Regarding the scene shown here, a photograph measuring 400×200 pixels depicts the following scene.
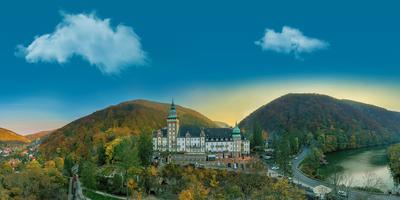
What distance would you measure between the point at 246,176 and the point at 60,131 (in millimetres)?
65311

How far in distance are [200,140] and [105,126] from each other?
39.3 m

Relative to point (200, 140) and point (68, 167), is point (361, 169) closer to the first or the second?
point (200, 140)

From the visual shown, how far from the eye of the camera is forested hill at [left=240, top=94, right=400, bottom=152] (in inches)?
3450

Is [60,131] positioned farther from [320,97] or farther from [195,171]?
[320,97]

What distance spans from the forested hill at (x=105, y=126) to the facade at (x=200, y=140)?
15585 millimetres

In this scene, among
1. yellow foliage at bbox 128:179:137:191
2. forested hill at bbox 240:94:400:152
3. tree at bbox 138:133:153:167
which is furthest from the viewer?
forested hill at bbox 240:94:400:152

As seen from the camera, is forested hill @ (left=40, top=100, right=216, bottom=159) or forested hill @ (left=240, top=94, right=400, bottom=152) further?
forested hill @ (left=240, top=94, right=400, bottom=152)

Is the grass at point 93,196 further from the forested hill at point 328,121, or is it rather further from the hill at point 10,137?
the hill at point 10,137

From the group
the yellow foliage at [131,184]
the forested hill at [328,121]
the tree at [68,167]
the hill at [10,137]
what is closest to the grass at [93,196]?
the yellow foliage at [131,184]

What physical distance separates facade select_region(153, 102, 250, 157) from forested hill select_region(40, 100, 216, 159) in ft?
51.1

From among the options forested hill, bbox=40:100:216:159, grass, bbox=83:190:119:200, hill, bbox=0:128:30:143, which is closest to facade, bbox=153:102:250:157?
forested hill, bbox=40:100:216:159

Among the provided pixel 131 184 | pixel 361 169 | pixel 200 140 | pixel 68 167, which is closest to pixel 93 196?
pixel 131 184

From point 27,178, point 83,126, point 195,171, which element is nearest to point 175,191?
point 195,171

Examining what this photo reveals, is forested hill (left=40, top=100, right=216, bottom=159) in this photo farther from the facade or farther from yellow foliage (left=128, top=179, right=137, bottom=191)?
yellow foliage (left=128, top=179, right=137, bottom=191)
